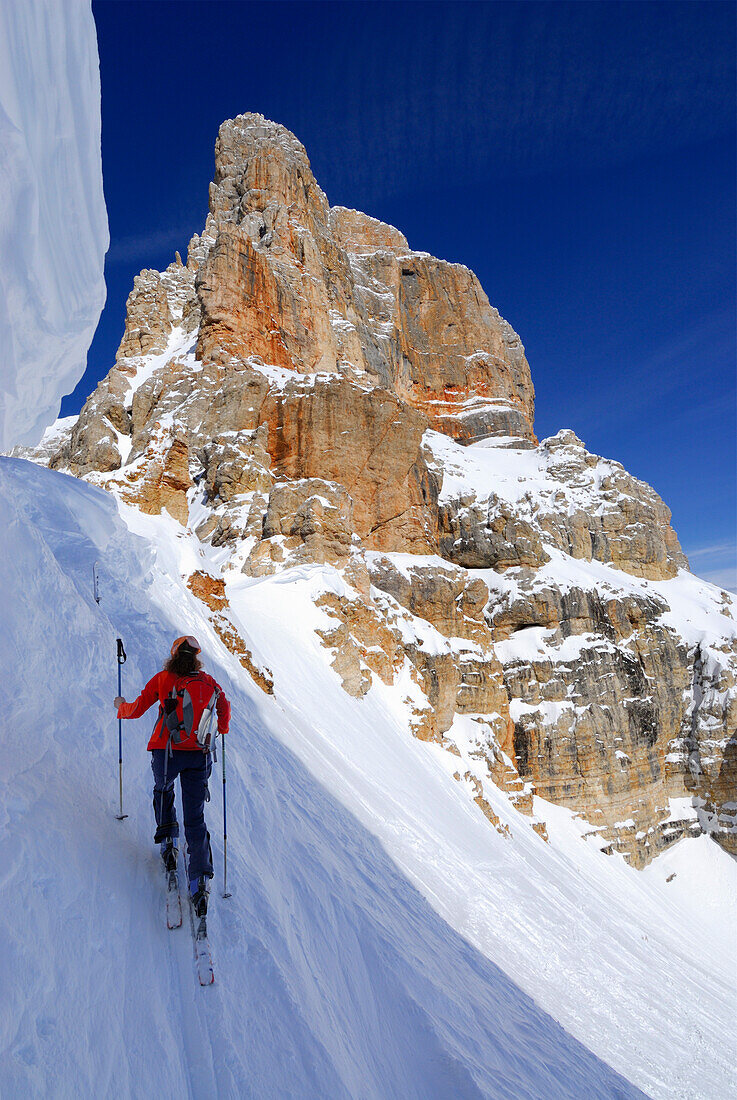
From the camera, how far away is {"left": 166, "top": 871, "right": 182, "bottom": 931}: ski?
3398mm

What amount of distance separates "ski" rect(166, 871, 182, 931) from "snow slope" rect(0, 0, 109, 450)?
5439 millimetres

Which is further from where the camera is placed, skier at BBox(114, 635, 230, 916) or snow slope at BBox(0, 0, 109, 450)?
snow slope at BBox(0, 0, 109, 450)

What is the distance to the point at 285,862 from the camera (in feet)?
18.6

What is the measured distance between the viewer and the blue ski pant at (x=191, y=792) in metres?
3.39

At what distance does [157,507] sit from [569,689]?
3483 centimetres

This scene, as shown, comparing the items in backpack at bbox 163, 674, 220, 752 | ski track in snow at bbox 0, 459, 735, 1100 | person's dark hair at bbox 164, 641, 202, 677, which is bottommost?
ski track in snow at bbox 0, 459, 735, 1100

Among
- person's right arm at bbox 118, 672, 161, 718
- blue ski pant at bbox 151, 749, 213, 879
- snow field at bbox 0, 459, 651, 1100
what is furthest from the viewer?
person's right arm at bbox 118, 672, 161, 718

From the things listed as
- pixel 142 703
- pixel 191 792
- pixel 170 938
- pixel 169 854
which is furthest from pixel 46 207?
pixel 170 938

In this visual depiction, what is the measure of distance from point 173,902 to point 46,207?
7.27 m

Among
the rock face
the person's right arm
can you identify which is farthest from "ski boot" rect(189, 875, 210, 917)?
the rock face

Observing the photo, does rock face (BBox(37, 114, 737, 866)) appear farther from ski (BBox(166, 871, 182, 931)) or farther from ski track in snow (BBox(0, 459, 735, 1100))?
ski (BBox(166, 871, 182, 931))

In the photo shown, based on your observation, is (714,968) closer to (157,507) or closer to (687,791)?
(687,791)

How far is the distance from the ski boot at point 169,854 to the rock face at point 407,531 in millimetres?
10839

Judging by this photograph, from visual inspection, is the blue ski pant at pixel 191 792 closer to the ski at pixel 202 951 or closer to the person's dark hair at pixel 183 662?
the ski at pixel 202 951
